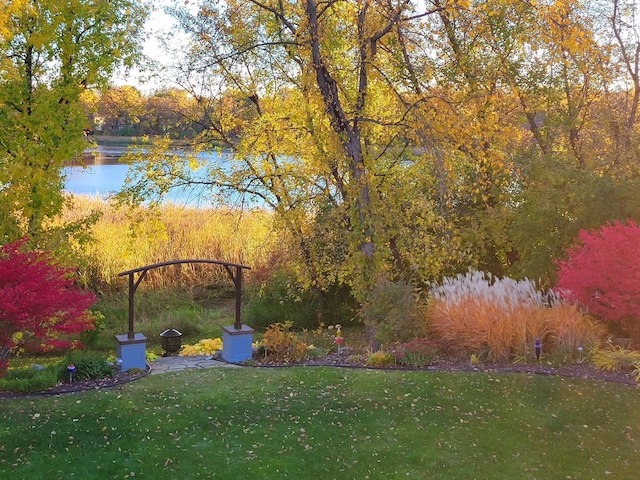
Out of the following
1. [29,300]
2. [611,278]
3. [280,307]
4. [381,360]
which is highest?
[611,278]

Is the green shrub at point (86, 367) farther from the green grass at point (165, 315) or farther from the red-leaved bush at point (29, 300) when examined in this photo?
the green grass at point (165, 315)

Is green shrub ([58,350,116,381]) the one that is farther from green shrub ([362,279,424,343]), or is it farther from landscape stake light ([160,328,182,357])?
green shrub ([362,279,424,343])

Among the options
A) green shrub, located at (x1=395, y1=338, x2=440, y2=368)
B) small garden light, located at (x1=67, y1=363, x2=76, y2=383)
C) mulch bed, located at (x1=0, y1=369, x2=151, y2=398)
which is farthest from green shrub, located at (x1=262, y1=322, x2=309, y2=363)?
small garden light, located at (x1=67, y1=363, x2=76, y2=383)

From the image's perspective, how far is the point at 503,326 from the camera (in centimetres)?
711

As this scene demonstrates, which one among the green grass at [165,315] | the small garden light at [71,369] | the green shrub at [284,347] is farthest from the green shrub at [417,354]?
the green grass at [165,315]

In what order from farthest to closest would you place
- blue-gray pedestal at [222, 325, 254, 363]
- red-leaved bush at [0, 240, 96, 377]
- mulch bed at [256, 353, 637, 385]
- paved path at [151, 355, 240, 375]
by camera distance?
blue-gray pedestal at [222, 325, 254, 363]
paved path at [151, 355, 240, 375]
mulch bed at [256, 353, 637, 385]
red-leaved bush at [0, 240, 96, 377]

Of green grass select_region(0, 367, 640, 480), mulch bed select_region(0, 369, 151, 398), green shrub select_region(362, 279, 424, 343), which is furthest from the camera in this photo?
green shrub select_region(362, 279, 424, 343)

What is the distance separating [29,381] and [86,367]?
2.24 feet

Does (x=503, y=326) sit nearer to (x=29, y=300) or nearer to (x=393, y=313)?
(x=393, y=313)

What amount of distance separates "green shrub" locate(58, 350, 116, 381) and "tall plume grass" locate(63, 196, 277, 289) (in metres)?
4.95

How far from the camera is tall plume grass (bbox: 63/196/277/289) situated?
1251 centimetres

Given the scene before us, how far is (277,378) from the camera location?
6426 millimetres

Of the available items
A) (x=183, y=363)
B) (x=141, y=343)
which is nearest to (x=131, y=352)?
(x=141, y=343)

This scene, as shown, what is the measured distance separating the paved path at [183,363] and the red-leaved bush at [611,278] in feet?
12.8
